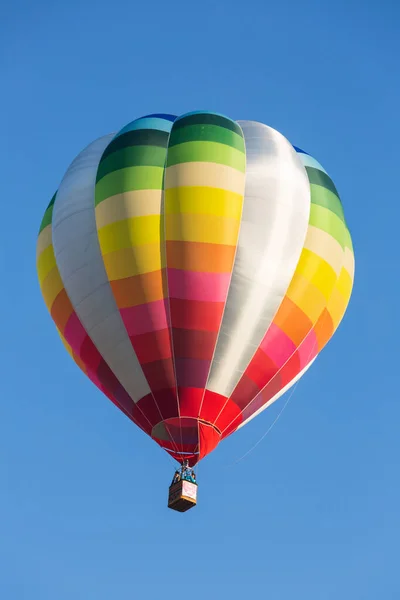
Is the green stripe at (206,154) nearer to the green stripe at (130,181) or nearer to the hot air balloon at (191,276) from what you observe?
the hot air balloon at (191,276)

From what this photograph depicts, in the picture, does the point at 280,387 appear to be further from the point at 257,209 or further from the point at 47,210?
the point at 47,210

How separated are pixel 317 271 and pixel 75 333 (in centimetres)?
473

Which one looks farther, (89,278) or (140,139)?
(140,139)

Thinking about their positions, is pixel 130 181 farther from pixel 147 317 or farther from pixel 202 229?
pixel 147 317

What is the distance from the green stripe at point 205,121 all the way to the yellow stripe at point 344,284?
11.2ft

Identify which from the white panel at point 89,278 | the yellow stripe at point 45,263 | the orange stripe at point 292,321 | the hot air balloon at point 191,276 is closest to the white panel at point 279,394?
the hot air balloon at point 191,276

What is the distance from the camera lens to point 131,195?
78.2 ft

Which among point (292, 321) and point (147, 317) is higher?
point (292, 321)

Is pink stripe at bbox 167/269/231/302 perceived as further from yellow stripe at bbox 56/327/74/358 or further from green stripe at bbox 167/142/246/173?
yellow stripe at bbox 56/327/74/358

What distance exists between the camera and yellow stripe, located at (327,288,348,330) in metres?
25.2

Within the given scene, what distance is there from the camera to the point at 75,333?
24.6m

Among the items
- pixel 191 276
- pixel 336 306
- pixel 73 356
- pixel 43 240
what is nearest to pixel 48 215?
pixel 43 240

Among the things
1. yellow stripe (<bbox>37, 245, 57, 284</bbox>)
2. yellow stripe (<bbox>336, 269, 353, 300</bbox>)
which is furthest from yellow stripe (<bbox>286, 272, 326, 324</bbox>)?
yellow stripe (<bbox>37, 245, 57, 284</bbox>)

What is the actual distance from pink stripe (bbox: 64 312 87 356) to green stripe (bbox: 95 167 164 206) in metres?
2.26
